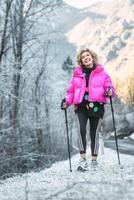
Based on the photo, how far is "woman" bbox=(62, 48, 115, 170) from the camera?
7688 mm

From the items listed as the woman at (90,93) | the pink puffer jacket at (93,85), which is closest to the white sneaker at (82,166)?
the woman at (90,93)

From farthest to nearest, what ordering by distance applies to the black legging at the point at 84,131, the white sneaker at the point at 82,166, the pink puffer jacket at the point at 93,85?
the black legging at the point at 84,131 < the pink puffer jacket at the point at 93,85 < the white sneaker at the point at 82,166

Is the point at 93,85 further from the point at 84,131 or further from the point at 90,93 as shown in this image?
the point at 84,131

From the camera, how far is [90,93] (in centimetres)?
764

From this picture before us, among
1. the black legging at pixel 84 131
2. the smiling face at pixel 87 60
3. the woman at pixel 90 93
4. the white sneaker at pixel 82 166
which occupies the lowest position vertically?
the white sneaker at pixel 82 166

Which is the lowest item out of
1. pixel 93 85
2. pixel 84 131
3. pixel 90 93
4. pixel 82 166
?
pixel 82 166

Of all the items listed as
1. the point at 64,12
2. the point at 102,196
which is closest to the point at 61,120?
the point at 64,12

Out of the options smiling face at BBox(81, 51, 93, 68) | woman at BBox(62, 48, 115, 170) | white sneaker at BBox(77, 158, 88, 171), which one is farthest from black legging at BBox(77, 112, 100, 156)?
smiling face at BBox(81, 51, 93, 68)

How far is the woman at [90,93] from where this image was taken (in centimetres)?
769

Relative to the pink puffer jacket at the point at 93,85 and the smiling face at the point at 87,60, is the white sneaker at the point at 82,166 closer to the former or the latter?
the pink puffer jacket at the point at 93,85

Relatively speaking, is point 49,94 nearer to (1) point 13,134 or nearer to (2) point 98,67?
(1) point 13,134

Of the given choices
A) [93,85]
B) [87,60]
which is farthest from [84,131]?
[87,60]

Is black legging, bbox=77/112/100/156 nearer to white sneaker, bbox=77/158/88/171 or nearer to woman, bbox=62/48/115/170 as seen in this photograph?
woman, bbox=62/48/115/170

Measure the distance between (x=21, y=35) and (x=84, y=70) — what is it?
15680mm
